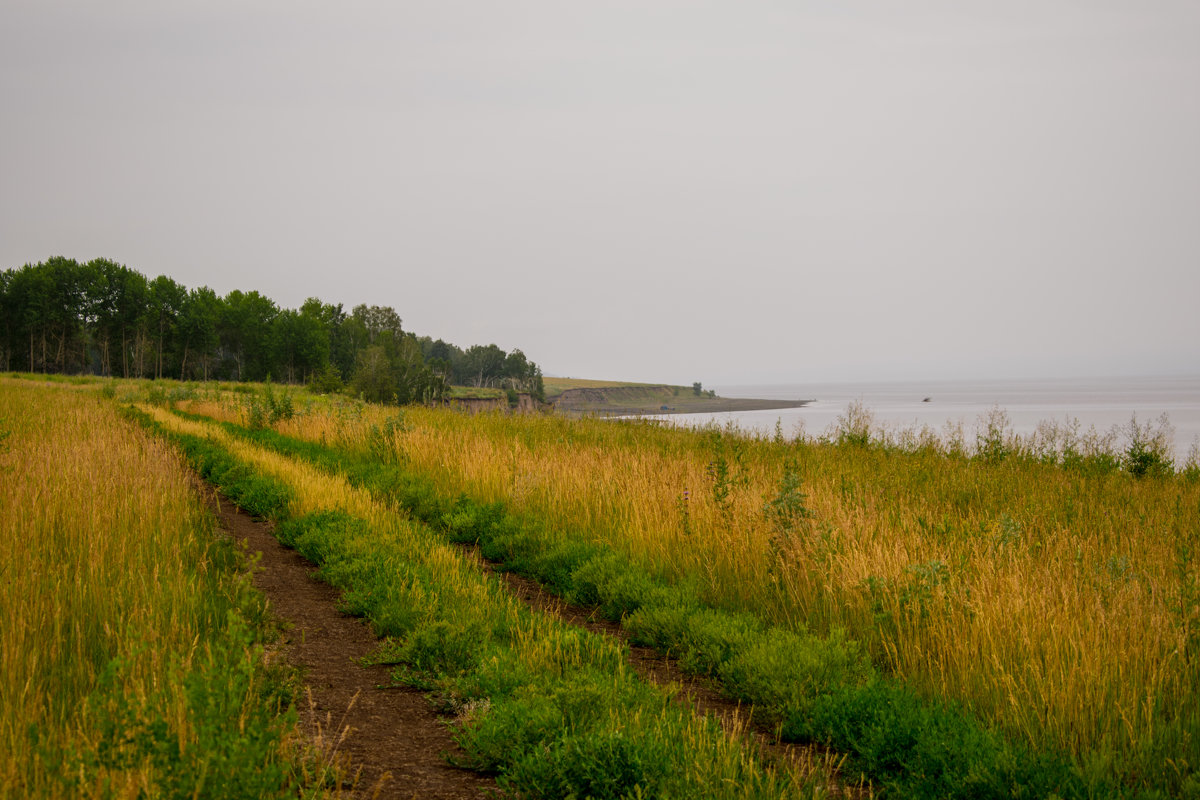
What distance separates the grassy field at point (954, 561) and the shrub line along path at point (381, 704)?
1053 millimetres

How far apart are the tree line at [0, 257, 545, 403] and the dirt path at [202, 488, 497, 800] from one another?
75.3m

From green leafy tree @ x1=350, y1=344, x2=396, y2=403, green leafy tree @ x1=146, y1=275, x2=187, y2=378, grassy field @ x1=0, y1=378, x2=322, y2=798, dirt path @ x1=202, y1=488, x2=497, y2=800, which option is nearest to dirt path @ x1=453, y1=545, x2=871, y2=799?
dirt path @ x1=202, y1=488, x2=497, y2=800

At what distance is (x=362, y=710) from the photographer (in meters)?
4.28

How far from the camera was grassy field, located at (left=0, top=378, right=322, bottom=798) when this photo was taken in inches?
109


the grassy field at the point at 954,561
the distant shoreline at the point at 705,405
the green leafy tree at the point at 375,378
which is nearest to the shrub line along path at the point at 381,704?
the grassy field at the point at 954,561

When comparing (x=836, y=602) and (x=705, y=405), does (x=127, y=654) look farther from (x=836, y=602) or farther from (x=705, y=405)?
(x=705, y=405)

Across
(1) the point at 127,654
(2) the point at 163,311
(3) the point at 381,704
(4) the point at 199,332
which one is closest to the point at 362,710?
(3) the point at 381,704

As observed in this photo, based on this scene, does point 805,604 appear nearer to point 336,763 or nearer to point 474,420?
point 336,763

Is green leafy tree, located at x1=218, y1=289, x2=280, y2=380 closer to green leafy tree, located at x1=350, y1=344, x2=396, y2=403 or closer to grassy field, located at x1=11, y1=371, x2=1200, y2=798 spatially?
green leafy tree, located at x1=350, y1=344, x2=396, y2=403

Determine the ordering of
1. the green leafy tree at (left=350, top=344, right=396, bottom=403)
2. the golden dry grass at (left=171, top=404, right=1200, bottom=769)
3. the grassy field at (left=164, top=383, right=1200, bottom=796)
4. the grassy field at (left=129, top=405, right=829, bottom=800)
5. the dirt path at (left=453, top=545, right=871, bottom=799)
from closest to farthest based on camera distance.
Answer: the grassy field at (left=129, top=405, right=829, bottom=800), the dirt path at (left=453, top=545, right=871, bottom=799), the grassy field at (left=164, top=383, right=1200, bottom=796), the golden dry grass at (left=171, top=404, right=1200, bottom=769), the green leafy tree at (left=350, top=344, right=396, bottom=403)

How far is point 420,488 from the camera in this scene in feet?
36.4

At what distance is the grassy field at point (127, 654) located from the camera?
2.78 meters

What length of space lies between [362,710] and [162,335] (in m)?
108

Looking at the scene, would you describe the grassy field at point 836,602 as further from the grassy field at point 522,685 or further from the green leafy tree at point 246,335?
the green leafy tree at point 246,335
